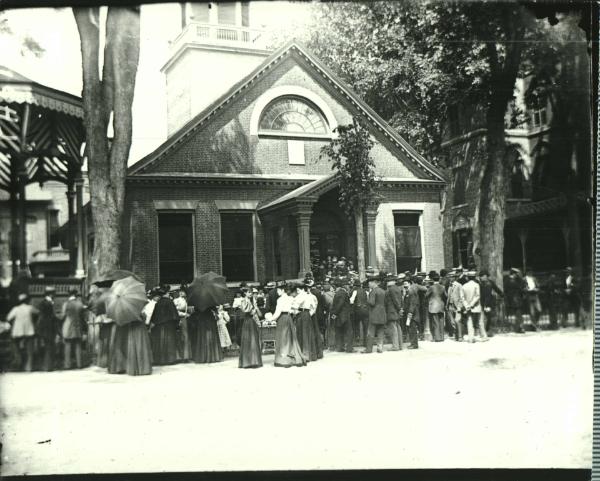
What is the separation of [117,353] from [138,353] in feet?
0.83

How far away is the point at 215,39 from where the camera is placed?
390 inches

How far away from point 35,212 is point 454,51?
230 inches

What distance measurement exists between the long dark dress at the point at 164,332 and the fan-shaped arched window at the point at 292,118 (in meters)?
2.90

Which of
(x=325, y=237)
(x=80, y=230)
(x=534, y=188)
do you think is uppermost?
(x=534, y=188)

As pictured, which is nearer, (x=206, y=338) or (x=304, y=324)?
(x=206, y=338)

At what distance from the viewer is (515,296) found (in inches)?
297

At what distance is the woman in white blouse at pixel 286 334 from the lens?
720 cm

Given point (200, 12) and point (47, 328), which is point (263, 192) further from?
point (47, 328)

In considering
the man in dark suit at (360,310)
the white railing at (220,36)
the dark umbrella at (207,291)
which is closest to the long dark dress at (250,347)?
the dark umbrella at (207,291)

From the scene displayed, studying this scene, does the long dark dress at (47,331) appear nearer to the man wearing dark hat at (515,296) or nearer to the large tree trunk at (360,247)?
the large tree trunk at (360,247)

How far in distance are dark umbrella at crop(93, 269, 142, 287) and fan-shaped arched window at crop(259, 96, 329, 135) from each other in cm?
280

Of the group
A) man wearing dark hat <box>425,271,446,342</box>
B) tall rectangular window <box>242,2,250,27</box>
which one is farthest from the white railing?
man wearing dark hat <box>425,271,446,342</box>

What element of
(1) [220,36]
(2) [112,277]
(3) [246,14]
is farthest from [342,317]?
(1) [220,36]

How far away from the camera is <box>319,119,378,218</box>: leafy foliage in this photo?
7.91 m
